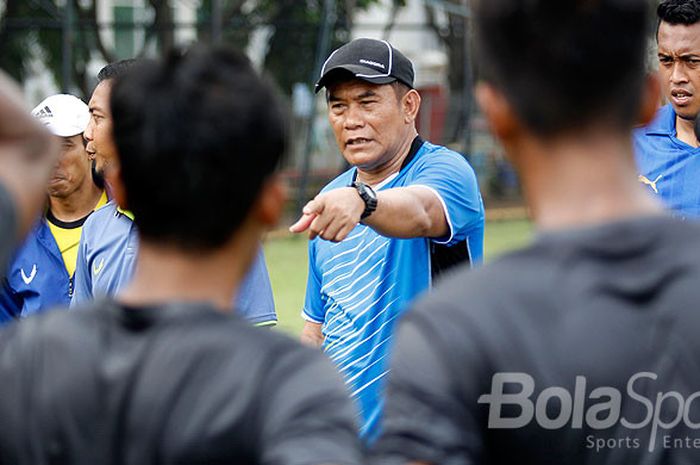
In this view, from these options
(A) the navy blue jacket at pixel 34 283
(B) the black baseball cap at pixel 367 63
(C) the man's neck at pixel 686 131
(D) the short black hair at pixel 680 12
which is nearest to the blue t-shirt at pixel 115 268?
(A) the navy blue jacket at pixel 34 283

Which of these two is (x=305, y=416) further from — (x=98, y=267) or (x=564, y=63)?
(x=98, y=267)

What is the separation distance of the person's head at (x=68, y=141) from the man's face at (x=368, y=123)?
4.58ft

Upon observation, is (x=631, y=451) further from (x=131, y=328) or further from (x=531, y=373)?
(x=131, y=328)

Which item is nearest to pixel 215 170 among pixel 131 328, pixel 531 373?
pixel 131 328

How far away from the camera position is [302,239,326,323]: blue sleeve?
5.23 metres

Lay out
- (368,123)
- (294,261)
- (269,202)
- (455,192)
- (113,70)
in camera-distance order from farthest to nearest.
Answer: (294,261) → (113,70) → (368,123) → (455,192) → (269,202)

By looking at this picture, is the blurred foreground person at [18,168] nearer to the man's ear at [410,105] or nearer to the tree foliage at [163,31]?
the man's ear at [410,105]

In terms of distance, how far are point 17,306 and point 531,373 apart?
3977 mm

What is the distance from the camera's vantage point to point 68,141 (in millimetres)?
6078

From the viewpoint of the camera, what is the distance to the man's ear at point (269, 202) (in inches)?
90.5

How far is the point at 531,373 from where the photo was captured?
83.4 inches

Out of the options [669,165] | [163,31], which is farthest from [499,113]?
[163,31]

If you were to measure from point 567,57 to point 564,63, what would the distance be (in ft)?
0.04

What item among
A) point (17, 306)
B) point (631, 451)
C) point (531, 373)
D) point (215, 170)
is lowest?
point (17, 306)
